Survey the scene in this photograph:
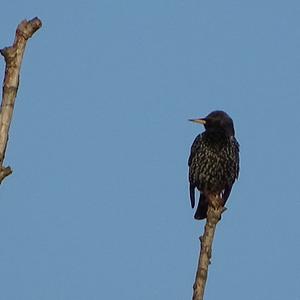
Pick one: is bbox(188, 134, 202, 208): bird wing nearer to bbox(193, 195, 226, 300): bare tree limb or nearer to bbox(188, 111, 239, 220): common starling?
bbox(188, 111, 239, 220): common starling

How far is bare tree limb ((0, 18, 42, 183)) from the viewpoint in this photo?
441 cm

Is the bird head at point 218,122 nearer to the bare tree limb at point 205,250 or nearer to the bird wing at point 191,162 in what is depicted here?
the bird wing at point 191,162

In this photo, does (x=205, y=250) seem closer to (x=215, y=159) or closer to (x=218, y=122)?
(x=215, y=159)

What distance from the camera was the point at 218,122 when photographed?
37.9 feet

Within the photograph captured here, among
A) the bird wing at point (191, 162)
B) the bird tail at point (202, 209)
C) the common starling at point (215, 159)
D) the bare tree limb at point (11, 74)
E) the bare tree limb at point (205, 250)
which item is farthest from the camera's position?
the bird wing at point (191, 162)

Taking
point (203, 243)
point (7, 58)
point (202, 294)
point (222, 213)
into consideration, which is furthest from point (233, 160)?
point (7, 58)

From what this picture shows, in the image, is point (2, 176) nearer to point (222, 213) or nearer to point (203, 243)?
point (203, 243)

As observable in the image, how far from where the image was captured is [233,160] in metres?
11.5

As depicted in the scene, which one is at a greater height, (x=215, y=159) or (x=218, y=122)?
(x=218, y=122)

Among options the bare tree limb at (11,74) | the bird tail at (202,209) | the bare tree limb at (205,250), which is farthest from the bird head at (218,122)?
the bare tree limb at (11,74)

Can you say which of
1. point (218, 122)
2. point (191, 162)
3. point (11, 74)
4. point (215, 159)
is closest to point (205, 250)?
point (11, 74)

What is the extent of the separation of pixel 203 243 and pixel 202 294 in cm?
108

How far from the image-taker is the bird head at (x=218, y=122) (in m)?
11.5

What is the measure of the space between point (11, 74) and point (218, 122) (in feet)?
23.6
